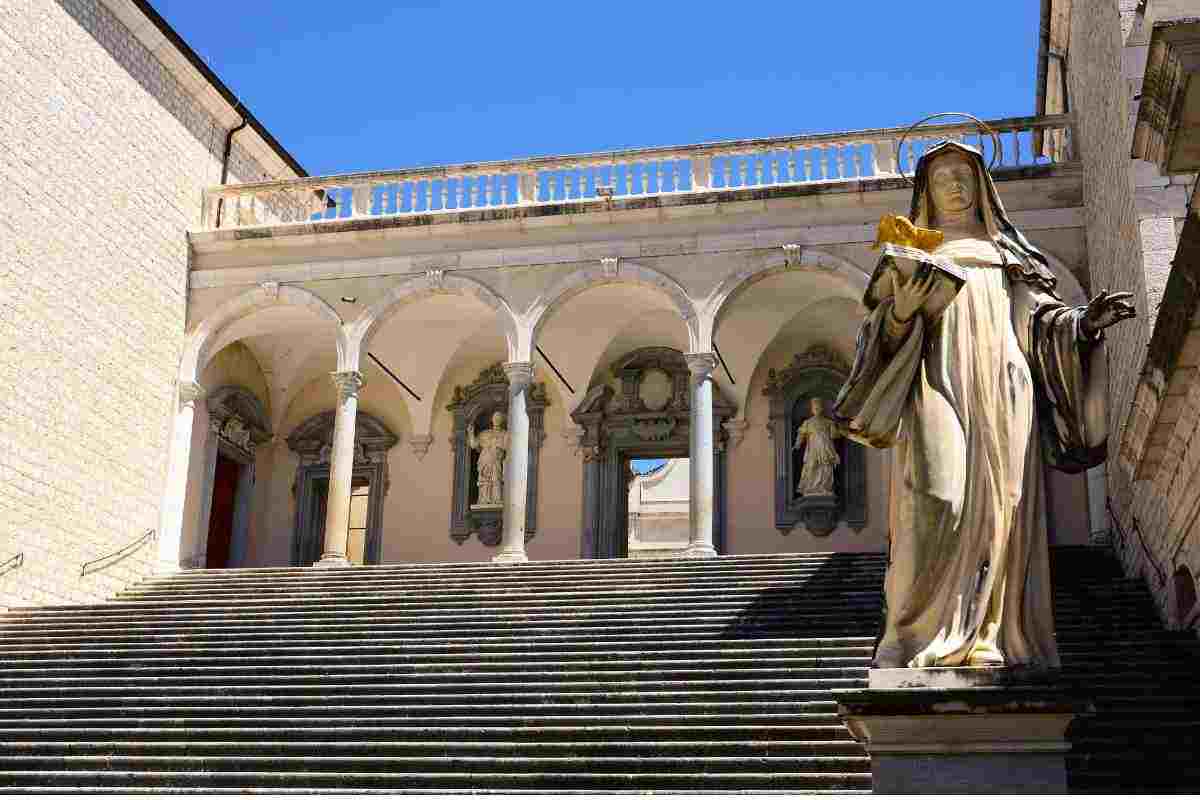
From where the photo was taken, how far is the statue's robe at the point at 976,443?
441cm

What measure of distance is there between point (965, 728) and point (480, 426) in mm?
18574

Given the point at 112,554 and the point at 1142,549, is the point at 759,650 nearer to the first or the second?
the point at 1142,549

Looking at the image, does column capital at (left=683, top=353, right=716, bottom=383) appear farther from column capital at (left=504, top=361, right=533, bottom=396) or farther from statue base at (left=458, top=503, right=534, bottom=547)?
statue base at (left=458, top=503, right=534, bottom=547)

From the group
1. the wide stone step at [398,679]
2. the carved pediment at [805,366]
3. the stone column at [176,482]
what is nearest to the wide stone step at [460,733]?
the wide stone step at [398,679]

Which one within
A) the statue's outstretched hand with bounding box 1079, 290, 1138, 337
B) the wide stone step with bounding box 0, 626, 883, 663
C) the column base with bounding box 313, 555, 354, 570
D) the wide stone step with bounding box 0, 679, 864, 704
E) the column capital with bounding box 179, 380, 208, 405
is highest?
the column capital with bounding box 179, 380, 208, 405

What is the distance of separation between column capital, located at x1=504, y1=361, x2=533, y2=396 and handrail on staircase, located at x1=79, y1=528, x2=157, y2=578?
5.23m

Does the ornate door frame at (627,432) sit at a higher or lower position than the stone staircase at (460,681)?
higher

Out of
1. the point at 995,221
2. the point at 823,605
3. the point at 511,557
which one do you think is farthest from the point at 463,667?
the point at 995,221

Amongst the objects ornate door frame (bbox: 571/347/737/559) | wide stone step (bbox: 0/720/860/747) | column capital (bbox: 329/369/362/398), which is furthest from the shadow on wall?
column capital (bbox: 329/369/362/398)

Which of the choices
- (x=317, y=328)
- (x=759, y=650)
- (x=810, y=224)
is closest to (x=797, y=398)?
(x=810, y=224)

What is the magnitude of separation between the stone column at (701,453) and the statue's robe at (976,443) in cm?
1255

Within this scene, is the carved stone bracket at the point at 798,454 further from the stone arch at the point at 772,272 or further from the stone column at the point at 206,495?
the stone column at the point at 206,495

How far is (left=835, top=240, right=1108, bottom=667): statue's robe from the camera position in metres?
4.41

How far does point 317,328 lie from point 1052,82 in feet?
39.5
